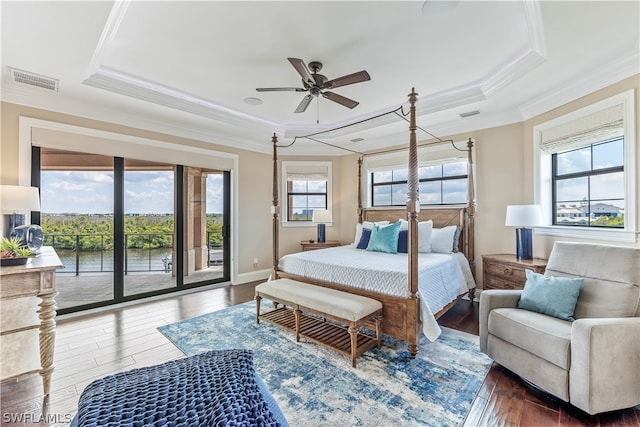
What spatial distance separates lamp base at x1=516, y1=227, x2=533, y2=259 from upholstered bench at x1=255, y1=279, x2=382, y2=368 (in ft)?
7.13

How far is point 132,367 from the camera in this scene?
8.19 feet

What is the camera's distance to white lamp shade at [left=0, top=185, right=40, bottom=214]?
107 inches

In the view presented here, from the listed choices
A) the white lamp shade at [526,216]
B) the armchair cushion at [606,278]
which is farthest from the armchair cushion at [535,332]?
the white lamp shade at [526,216]

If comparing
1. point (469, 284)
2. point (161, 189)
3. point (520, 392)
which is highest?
point (161, 189)

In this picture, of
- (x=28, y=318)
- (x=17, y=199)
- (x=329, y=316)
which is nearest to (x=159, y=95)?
(x=17, y=199)

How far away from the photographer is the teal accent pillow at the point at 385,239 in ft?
13.6

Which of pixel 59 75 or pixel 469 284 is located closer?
pixel 59 75

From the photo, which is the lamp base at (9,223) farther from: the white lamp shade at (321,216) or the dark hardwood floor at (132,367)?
the white lamp shade at (321,216)

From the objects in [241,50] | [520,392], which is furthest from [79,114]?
→ [520,392]

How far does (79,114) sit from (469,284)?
5.70m

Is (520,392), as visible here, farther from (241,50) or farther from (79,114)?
(79,114)

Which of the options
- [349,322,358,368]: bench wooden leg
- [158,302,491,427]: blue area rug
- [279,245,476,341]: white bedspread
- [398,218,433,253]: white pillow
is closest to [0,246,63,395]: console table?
[158,302,491,427]: blue area rug

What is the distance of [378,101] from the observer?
4090 millimetres

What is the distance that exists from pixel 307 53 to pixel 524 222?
3185 millimetres
